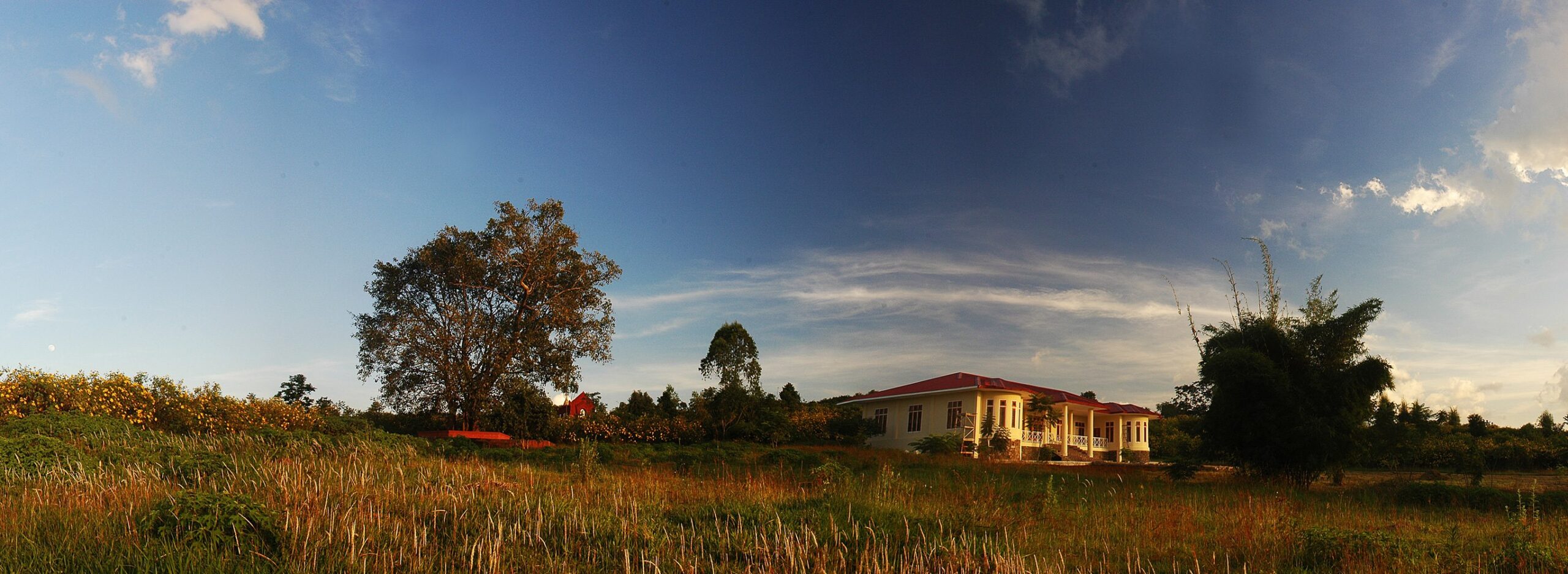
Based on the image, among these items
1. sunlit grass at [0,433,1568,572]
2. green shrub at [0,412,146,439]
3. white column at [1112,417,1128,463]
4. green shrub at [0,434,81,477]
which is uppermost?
white column at [1112,417,1128,463]

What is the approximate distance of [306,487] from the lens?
318 inches

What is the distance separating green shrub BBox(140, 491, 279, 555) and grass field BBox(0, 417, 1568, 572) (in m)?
0.02

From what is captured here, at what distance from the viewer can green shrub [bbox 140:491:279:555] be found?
554cm

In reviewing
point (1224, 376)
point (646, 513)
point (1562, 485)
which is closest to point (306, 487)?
point (646, 513)

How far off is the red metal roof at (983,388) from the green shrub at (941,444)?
8.64 ft

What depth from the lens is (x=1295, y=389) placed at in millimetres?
18422

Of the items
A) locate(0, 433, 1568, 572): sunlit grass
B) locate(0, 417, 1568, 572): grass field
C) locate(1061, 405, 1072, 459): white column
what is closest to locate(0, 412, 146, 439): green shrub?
locate(0, 417, 1568, 572): grass field

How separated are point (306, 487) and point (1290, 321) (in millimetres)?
20460

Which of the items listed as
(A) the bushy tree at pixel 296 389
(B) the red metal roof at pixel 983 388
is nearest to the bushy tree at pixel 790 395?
(B) the red metal roof at pixel 983 388

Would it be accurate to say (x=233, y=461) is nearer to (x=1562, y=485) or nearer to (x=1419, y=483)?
(x=1419, y=483)

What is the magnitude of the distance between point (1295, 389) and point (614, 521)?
17.2 meters

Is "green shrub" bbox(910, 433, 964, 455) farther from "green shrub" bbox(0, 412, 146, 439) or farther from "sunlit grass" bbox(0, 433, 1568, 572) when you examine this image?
"green shrub" bbox(0, 412, 146, 439)

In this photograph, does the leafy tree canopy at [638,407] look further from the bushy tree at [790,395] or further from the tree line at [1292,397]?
the tree line at [1292,397]

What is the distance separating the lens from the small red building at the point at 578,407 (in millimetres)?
30775
